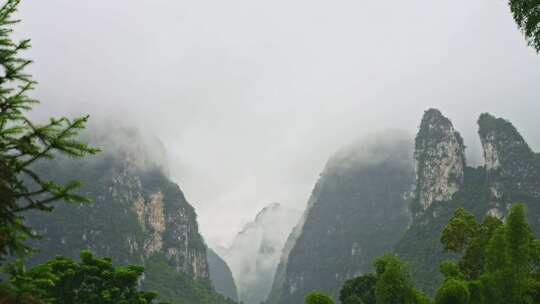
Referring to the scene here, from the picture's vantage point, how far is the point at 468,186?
607ft

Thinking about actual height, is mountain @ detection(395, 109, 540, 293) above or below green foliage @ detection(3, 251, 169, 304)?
above

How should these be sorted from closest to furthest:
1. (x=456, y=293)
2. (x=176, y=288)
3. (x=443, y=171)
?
(x=456, y=293) < (x=176, y=288) < (x=443, y=171)

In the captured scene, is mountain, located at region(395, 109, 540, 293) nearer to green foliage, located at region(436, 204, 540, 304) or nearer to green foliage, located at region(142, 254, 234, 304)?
green foliage, located at region(142, 254, 234, 304)

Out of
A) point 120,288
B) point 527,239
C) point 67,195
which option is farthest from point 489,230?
point 67,195

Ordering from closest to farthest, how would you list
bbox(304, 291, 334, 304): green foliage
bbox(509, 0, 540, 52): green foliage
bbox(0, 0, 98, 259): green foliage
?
bbox(0, 0, 98, 259): green foliage < bbox(509, 0, 540, 52): green foliage < bbox(304, 291, 334, 304): green foliage

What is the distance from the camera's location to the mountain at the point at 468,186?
158m

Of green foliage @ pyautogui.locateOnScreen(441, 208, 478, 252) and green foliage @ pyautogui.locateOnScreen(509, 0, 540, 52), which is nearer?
green foliage @ pyautogui.locateOnScreen(509, 0, 540, 52)

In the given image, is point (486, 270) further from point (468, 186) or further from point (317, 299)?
point (468, 186)

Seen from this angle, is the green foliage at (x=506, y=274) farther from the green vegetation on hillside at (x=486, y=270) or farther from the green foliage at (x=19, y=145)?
the green foliage at (x=19, y=145)

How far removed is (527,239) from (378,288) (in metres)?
13.1

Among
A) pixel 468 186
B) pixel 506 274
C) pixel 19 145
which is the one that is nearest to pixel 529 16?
pixel 19 145

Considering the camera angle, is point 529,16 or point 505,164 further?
point 505,164

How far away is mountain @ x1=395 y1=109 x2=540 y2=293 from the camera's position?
157750 mm

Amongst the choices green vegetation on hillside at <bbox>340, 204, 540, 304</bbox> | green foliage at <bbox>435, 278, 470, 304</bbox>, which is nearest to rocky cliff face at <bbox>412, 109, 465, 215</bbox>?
green vegetation on hillside at <bbox>340, 204, 540, 304</bbox>
